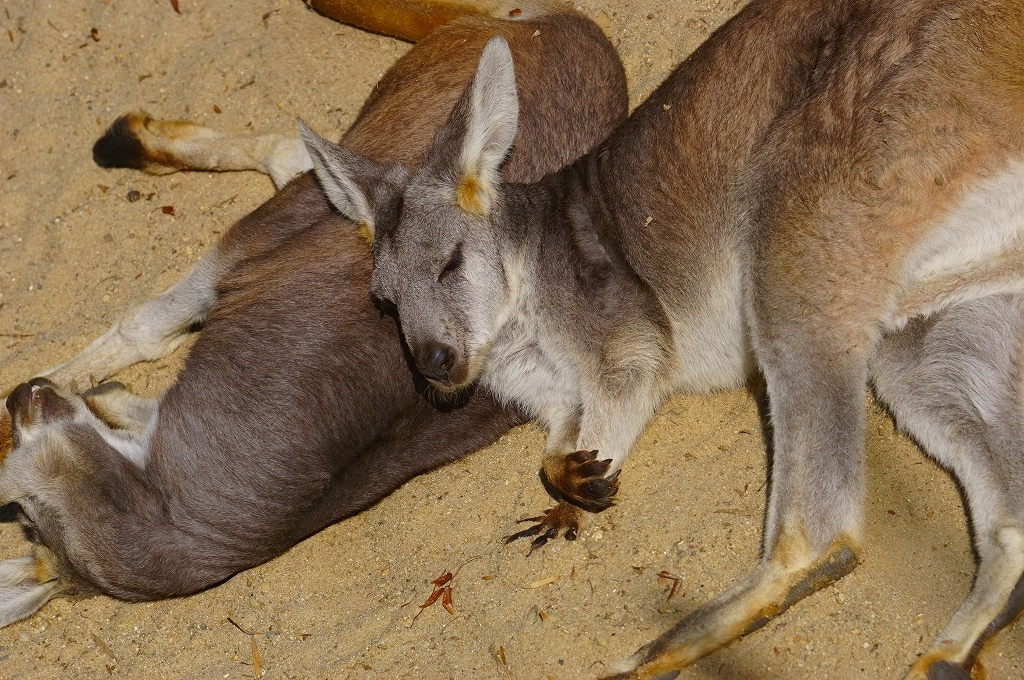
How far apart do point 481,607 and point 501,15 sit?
9.30 feet

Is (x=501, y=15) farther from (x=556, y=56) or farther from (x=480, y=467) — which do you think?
(x=480, y=467)

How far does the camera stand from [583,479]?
377 cm

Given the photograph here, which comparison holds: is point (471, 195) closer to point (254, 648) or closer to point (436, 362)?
point (436, 362)

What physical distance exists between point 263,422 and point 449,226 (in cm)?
105

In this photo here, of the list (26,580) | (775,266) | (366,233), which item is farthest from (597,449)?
(26,580)

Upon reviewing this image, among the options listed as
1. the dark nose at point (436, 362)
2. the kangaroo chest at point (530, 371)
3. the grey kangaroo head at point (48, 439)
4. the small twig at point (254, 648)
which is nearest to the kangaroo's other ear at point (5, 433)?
the grey kangaroo head at point (48, 439)

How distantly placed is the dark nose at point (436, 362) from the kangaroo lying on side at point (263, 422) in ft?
0.84

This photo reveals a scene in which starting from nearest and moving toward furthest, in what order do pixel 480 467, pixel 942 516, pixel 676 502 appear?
pixel 942 516, pixel 676 502, pixel 480 467

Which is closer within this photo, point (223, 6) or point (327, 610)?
point (327, 610)

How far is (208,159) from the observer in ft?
16.6

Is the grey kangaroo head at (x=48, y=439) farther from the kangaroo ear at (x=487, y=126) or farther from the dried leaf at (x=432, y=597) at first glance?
the kangaroo ear at (x=487, y=126)

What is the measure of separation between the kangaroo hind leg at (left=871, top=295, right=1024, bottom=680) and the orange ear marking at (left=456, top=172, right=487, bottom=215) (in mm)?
1614

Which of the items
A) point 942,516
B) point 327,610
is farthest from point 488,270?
point 942,516

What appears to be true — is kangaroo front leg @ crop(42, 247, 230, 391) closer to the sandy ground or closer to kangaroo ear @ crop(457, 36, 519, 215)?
the sandy ground
